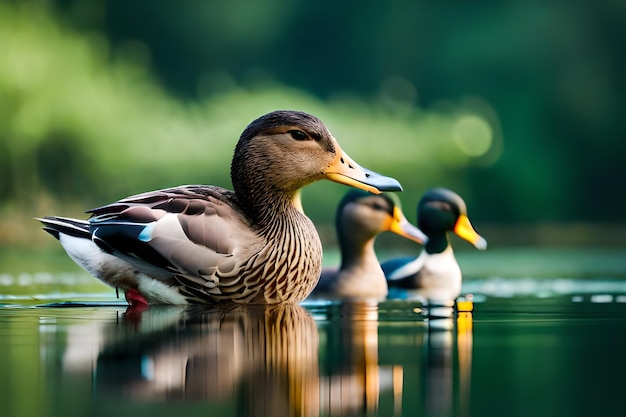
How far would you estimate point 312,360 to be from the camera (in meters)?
2.64

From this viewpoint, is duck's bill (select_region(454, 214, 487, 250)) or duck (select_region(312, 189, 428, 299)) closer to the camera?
duck (select_region(312, 189, 428, 299))

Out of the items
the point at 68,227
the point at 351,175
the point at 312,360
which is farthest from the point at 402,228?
the point at 312,360

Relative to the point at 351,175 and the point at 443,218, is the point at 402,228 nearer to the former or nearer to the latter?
the point at 443,218

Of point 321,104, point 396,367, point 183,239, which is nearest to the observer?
point 396,367

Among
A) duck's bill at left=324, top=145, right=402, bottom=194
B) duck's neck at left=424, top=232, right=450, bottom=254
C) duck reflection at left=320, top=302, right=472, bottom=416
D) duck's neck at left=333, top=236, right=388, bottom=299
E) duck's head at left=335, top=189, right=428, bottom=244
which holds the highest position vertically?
duck's bill at left=324, top=145, right=402, bottom=194

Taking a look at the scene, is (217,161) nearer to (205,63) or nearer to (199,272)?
(205,63)

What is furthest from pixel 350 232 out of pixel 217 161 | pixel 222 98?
pixel 222 98

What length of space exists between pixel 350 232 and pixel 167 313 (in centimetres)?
212

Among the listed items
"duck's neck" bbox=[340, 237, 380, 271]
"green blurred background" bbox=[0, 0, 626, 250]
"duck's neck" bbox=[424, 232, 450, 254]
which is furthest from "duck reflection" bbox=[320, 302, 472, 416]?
"green blurred background" bbox=[0, 0, 626, 250]

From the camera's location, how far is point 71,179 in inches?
468

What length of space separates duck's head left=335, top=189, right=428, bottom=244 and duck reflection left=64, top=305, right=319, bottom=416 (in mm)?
2179

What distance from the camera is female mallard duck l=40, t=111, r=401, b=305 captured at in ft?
13.6

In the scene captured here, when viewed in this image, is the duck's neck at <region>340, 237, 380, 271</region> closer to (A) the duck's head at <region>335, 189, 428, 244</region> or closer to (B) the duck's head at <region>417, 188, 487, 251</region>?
(A) the duck's head at <region>335, 189, 428, 244</region>

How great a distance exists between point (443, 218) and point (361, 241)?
0.80 meters
